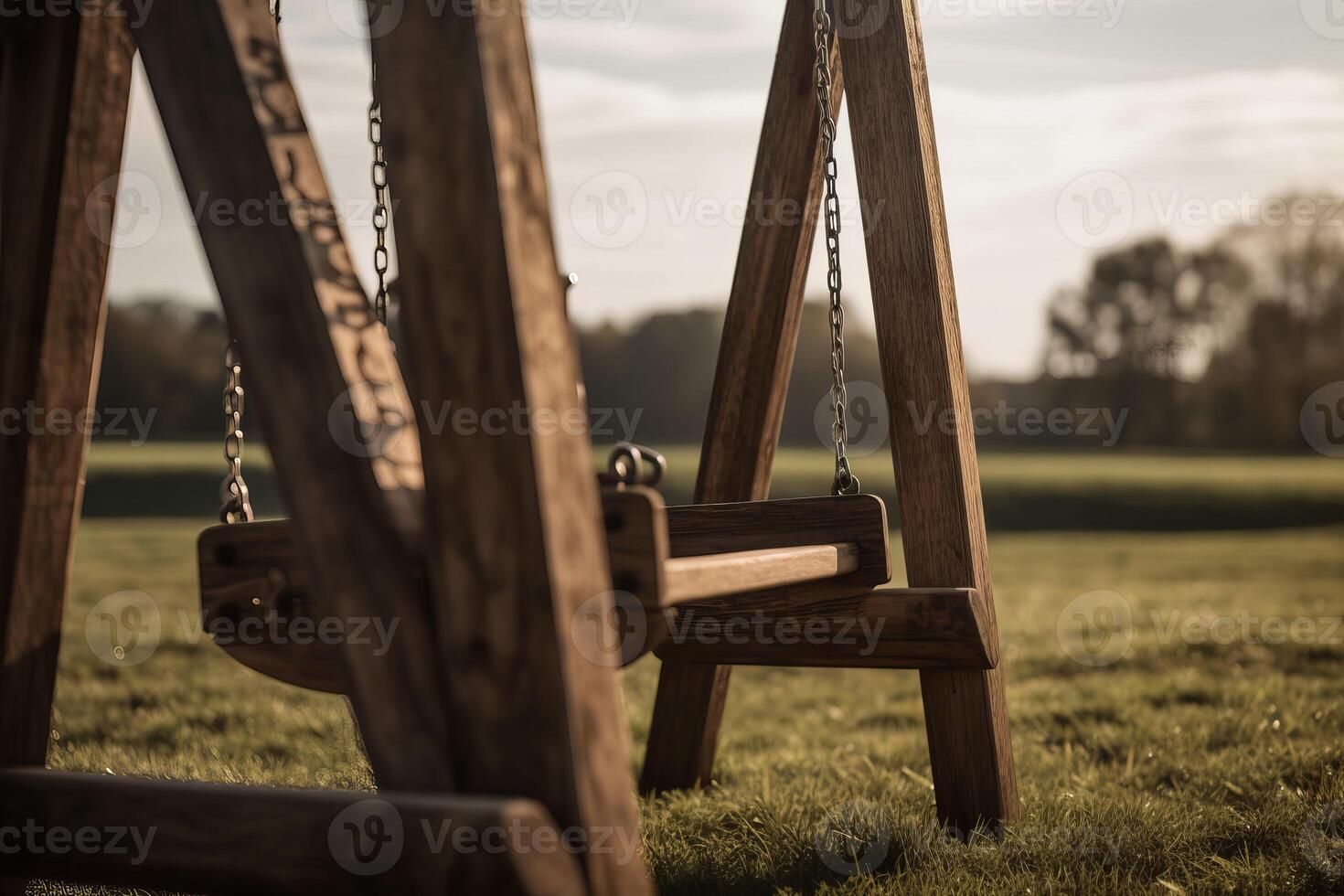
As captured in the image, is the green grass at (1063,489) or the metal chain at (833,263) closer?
the metal chain at (833,263)

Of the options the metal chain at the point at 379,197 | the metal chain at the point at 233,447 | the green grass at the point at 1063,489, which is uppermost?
the metal chain at the point at 379,197

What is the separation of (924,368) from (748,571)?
102 cm

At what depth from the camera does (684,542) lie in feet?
8.88

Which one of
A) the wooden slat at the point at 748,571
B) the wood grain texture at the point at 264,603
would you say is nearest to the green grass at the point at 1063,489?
the wood grain texture at the point at 264,603

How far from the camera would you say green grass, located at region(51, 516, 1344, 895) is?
8.25 ft

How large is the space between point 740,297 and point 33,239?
178 centimetres

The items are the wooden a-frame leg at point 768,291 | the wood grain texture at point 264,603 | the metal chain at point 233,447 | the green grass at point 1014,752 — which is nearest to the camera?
the wood grain texture at point 264,603

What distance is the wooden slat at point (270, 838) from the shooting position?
131cm

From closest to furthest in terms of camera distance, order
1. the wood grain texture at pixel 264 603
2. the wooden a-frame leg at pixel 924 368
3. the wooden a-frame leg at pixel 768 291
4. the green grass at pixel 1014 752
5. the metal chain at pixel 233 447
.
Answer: the wood grain texture at pixel 264 603 < the metal chain at pixel 233 447 < the green grass at pixel 1014 752 < the wooden a-frame leg at pixel 924 368 < the wooden a-frame leg at pixel 768 291

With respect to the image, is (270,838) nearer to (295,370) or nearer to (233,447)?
(295,370)

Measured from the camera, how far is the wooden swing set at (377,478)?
1.37 m

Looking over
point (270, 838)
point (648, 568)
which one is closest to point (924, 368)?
point (648, 568)

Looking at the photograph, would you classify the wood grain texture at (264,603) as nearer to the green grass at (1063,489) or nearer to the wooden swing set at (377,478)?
the wooden swing set at (377,478)

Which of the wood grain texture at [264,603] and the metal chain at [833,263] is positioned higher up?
the metal chain at [833,263]
